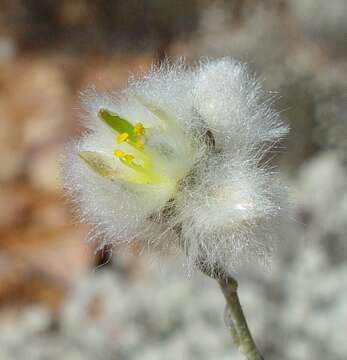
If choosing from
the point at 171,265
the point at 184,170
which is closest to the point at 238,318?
the point at 184,170

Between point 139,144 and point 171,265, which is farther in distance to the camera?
point 171,265

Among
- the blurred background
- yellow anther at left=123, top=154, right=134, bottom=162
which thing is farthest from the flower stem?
the blurred background

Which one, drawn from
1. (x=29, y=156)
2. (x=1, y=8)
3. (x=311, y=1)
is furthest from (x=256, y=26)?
(x=1, y=8)

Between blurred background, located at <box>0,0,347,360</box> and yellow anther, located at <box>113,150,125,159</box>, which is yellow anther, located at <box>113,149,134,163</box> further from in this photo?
blurred background, located at <box>0,0,347,360</box>

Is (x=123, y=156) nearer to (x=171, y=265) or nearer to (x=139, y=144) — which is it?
(x=139, y=144)

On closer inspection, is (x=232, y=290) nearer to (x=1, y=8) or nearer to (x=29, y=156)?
(x=29, y=156)
